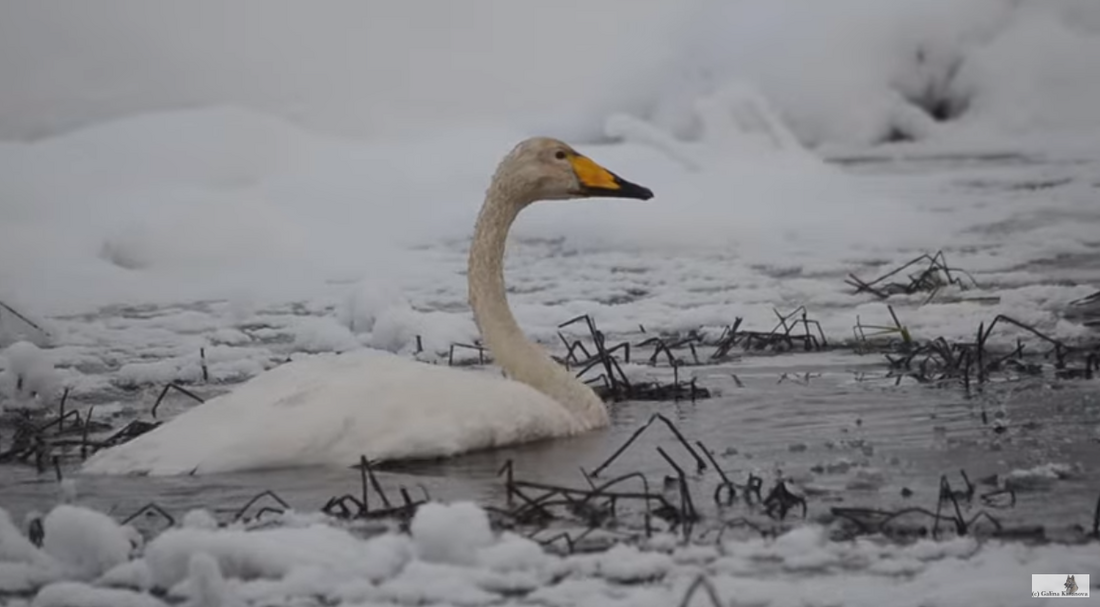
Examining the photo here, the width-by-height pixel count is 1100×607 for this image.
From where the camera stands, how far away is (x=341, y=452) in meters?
6.82

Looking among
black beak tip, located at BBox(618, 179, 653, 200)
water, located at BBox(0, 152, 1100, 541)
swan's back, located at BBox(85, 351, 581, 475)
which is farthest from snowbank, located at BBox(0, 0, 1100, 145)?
swan's back, located at BBox(85, 351, 581, 475)

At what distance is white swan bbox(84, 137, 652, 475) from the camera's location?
6793 millimetres

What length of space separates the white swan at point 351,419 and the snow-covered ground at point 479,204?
830 millimetres

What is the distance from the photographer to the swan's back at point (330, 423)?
22.3 ft

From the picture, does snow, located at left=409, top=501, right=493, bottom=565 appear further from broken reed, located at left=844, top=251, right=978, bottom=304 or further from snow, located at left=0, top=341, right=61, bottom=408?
broken reed, located at left=844, top=251, right=978, bottom=304

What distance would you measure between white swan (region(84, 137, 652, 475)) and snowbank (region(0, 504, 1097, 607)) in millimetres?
1240

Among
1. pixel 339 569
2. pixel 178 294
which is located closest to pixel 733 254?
pixel 178 294

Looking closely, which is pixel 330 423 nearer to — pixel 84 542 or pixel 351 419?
pixel 351 419

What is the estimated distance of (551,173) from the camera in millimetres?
7891

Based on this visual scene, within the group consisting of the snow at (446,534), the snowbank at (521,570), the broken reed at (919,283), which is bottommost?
the snowbank at (521,570)

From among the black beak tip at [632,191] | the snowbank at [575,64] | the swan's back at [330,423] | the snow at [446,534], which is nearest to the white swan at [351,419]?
the swan's back at [330,423]

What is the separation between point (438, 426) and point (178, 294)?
181 inches

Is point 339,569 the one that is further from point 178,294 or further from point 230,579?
point 178,294

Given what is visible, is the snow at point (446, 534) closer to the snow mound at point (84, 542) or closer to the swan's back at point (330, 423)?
the snow mound at point (84, 542)
